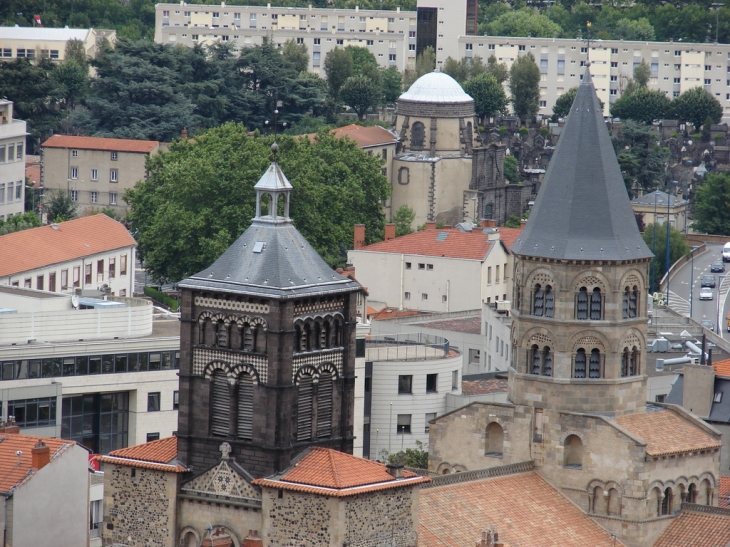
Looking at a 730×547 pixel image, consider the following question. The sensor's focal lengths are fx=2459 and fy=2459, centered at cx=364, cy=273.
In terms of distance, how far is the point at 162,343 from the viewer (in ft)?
348

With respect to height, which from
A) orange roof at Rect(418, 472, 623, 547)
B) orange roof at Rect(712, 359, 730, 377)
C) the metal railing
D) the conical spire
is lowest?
orange roof at Rect(418, 472, 623, 547)

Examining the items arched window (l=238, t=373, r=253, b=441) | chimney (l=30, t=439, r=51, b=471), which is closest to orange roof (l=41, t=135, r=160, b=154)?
chimney (l=30, t=439, r=51, b=471)

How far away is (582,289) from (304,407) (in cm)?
1447

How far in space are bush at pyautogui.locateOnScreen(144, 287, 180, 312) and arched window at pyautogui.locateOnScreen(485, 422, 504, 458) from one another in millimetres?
63634

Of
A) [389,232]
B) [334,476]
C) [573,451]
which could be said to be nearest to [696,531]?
[573,451]

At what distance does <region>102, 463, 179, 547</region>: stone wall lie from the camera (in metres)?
76.1

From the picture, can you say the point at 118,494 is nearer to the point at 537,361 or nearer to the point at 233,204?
the point at 537,361

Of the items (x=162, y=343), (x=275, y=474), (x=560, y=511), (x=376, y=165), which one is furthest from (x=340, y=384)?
(x=376, y=165)

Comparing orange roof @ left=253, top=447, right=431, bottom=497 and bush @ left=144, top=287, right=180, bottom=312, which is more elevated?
orange roof @ left=253, top=447, right=431, bottom=497

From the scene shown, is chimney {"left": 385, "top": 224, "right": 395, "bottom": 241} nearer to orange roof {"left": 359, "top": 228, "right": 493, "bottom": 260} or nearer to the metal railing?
orange roof {"left": 359, "top": 228, "right": 493, "bottom": 260}

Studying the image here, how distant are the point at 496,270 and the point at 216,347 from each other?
7535 cm

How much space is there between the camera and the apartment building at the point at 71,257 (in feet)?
429

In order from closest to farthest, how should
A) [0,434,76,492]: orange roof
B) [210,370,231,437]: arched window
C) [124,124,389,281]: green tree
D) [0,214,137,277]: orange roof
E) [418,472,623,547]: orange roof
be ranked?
[210,370,231,437]: arched window < [418,472,623,547]: orange roof < [0,434,76,492]: orange roof < [0,214,137,277]: orange roof < [124,124,389,281]: green tree

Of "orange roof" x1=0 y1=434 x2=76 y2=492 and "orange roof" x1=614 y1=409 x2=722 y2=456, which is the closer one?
"orange roof" x1=0 y1=434 x2=76 y2=492
